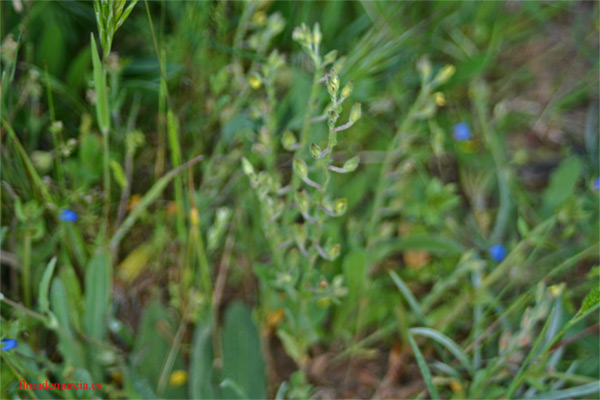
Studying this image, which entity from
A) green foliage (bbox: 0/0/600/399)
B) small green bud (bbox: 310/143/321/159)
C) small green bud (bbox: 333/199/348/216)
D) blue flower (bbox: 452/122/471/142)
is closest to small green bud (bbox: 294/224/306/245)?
green foliage (bbox: 0/0/600/399)

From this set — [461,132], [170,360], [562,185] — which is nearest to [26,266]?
[170,360]

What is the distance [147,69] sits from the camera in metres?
1.66

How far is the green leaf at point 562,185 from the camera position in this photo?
174 cm

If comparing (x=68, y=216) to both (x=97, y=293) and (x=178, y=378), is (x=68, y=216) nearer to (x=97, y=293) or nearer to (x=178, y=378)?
(x=97, y=293)

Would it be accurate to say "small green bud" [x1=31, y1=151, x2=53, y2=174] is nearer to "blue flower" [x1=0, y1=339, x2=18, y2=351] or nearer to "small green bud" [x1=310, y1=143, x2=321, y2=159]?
"blue flower" [x1=0, y1=339, x2=18, y2=351]

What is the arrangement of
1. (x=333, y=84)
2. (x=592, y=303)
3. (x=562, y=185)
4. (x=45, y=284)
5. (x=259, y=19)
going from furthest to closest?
(x=562, y=185), (x=259, y=19), (x=45, y=284), (x=592, y=303), (x=333, y=84)

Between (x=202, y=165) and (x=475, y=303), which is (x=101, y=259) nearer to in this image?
(x=202, y=165)

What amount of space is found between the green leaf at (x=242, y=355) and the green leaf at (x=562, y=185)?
95 cm

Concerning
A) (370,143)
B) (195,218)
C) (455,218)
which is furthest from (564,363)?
(195,218)

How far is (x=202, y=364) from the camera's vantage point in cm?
146

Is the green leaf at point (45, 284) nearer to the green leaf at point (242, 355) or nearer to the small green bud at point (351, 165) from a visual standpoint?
the green leaf at point (242, 355)

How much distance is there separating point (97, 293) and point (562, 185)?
134cm

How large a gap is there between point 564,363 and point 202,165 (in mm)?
1083
